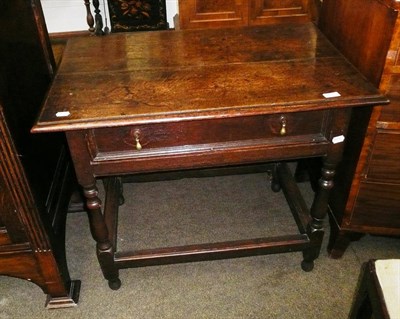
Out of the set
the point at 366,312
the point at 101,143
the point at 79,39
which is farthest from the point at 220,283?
the point at 79,39

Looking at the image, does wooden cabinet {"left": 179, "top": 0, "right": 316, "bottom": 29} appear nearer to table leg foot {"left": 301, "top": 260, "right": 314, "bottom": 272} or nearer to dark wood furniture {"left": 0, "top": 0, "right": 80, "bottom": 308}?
dark wood furniture {"left": 0, "top": 0, "right": 80, "bottom": 308}

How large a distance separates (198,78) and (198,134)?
0.71ft

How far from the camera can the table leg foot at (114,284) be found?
5.78ft

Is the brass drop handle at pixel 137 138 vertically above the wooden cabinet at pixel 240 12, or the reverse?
the wooden cabinet at pixel 240 12

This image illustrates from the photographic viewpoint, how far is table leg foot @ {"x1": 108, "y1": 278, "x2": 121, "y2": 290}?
176 cm

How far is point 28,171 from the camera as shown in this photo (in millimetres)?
1373

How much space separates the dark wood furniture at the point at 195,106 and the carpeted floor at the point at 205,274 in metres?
0.20

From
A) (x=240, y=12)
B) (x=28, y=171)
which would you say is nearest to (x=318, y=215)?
(x=28, y=171)

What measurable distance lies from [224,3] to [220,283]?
4.88 feet

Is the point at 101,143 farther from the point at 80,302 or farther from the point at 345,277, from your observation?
the point at 345,277

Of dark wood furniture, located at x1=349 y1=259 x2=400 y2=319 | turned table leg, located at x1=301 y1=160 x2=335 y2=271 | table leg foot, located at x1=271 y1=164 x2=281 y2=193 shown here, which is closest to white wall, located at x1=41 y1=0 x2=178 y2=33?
table leg foot, located at x1=271 y1=164 x2=281 y2=193

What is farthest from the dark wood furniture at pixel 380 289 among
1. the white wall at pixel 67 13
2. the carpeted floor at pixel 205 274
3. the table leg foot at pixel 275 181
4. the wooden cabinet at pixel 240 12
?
the white wall at pixel 67 13

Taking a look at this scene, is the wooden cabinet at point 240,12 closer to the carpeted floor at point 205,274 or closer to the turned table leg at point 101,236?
the carpeted floor at point 205,274

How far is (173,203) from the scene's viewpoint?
7.32 ft
